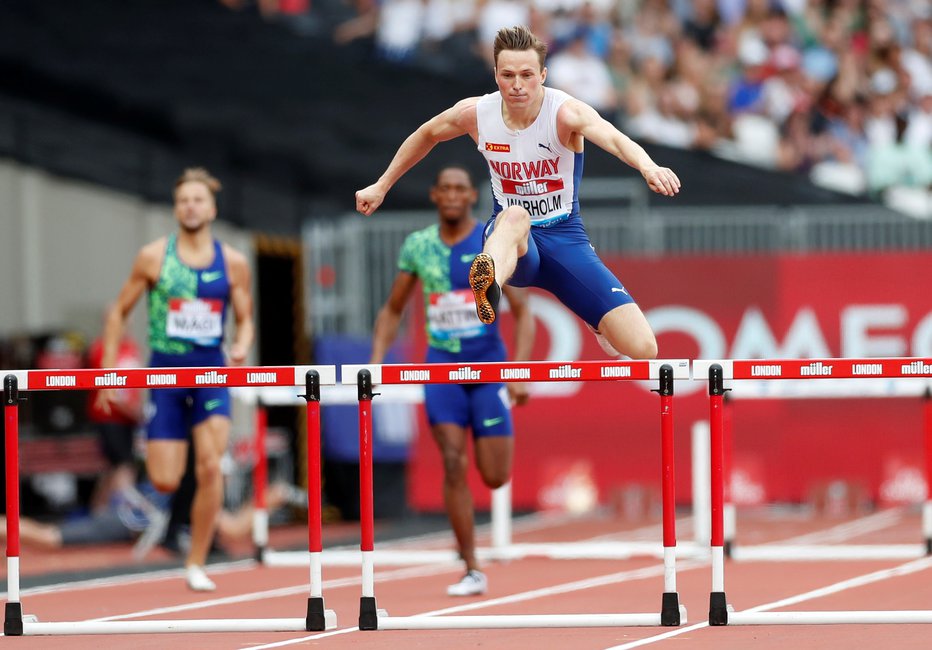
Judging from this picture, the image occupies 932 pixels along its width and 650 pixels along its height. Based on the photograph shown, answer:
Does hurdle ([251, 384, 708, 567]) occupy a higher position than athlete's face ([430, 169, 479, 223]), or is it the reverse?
athlete's face ([430, 169, 479, 223])

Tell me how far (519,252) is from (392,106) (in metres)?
9.00

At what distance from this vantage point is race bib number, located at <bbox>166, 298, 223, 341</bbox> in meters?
10.9

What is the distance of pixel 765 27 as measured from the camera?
21766 millimetres

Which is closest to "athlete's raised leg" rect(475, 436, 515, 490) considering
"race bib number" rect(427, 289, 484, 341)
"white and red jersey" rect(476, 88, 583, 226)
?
"race bib number" rect(427, 289, 484, 341)

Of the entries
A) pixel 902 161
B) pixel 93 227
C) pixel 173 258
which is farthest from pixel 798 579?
pixel 93 227

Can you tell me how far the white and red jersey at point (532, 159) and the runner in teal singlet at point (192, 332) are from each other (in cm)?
267

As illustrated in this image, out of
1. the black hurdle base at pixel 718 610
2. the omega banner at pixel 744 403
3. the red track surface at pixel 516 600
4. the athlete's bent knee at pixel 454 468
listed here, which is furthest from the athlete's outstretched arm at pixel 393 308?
the omega banner at pixel 744 403

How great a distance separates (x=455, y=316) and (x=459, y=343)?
16 centimetres

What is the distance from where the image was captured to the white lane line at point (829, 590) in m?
7.91

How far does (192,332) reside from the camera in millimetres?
10891

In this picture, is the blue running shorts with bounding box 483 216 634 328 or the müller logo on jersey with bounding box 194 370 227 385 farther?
the blue running shorts with bounding box 483 216 634 328

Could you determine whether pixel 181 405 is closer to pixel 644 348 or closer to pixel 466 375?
pixel 466 375

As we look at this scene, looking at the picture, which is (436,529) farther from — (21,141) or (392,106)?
(21,141)

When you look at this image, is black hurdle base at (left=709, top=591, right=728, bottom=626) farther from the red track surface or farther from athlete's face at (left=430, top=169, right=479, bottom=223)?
athlete's face at (left=430, top=169, right=479, bottom=223)
